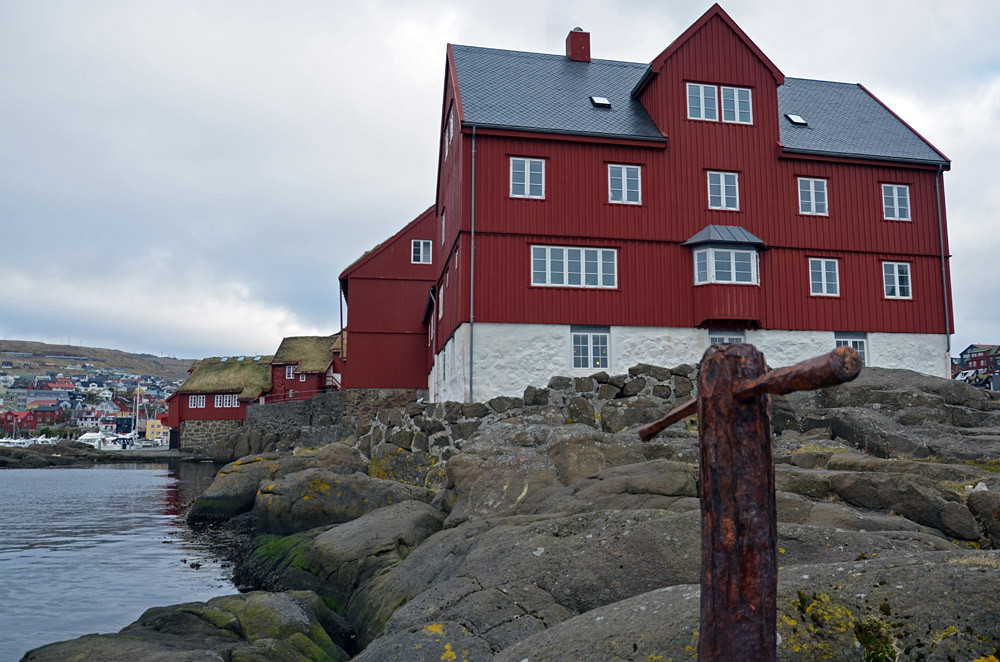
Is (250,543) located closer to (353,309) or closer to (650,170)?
(650,170)

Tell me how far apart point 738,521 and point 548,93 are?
2444 cm

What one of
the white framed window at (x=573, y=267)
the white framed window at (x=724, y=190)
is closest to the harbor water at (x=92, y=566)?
the white framed window at (x=573, y=267)

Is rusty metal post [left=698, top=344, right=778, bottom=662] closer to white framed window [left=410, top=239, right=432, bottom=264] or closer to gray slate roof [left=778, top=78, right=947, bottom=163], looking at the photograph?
gray slate roof [left=778, top=78, right=947, bottom=163]

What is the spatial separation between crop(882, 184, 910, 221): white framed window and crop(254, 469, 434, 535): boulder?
18.6m

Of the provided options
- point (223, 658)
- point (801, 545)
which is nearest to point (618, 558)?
point (801, 545)

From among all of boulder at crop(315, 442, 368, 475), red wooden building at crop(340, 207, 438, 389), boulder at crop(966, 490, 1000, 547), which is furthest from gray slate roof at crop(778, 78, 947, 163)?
boulder at crop(966, 490, 1000, 547)

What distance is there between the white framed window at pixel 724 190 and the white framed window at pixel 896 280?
5605 millimetres

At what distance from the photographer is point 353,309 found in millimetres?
38531

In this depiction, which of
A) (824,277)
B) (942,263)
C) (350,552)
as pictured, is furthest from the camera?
(942,263)

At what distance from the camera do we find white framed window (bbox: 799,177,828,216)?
25.7 metres

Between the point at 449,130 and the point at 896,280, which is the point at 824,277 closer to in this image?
the point at 896,280

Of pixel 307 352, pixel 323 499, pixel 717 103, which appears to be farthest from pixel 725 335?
pixel 307 352

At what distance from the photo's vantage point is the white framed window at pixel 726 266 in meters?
24.2

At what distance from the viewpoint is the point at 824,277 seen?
25.5m
